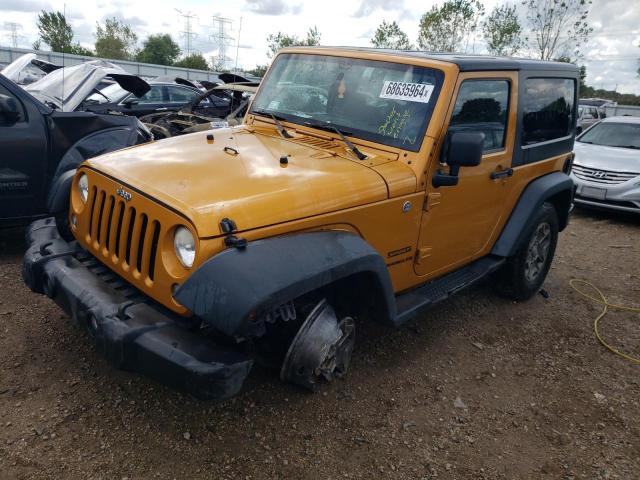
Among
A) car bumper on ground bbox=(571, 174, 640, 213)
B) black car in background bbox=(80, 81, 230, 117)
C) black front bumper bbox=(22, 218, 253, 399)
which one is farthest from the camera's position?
car bumper on ground bbox=(571, 174, 640, 213)

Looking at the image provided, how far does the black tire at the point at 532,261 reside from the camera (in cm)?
448

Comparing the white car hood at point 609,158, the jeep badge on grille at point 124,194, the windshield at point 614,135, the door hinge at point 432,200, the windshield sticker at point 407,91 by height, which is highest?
the windshield sticker at point 407,91

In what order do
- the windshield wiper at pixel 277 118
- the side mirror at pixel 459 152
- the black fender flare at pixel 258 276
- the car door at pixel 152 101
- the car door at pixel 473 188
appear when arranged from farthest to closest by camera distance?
the car door at pixel 152 101 → the windshield wiper at pixel 277 118 → the car door at pixel 473 188 → the side mirror at pixel 459 152 → the black fender flare at pixel 258 276

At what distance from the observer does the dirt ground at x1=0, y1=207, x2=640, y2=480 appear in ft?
8.68

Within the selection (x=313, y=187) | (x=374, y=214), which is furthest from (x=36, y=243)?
(x=374, y=214)

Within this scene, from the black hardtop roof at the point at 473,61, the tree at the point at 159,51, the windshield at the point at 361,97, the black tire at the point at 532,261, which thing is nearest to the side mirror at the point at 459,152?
the windshield at the point at 361,97

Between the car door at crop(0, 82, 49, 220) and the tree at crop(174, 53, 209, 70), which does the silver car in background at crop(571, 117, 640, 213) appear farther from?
the tree at crop(174, 53, 209, 70)

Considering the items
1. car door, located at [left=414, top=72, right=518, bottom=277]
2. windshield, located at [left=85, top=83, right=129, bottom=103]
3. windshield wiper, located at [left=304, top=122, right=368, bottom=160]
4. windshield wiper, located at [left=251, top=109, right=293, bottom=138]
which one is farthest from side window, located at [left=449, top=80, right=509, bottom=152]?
windshield, located at [left=85, top=83, right=129, bottom=103]

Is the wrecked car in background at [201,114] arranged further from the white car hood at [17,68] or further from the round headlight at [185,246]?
the round headlight at [185,246]

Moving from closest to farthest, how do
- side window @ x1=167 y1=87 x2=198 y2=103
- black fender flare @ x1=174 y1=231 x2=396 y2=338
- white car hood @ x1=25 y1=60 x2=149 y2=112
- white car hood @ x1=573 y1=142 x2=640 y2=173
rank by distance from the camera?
1. black fender flare @ x1=174 y1=231 x2=396 y2=338
2. white car hood @ x1=25 y1=60 x2=149 y2=112
3. white car hood @ x1=573 y1=142 x2=640 y2=173
4. side window @ x1=167 y1=87 x2=198 y2=103

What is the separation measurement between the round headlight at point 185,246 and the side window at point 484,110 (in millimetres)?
1799

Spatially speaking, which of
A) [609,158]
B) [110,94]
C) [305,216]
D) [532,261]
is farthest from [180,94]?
[305,216]

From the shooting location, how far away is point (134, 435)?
273cm

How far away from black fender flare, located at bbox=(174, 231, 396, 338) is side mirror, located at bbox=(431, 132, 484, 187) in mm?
967
